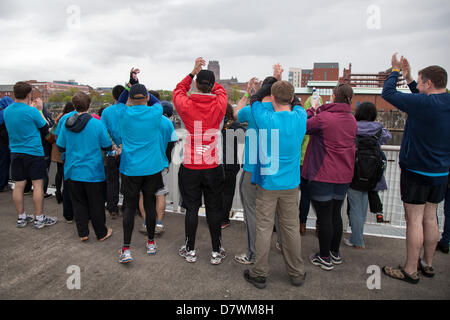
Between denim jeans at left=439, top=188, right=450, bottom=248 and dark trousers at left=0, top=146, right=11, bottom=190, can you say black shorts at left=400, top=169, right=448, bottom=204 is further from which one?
dark trousers at left=0, top=146, right=11, bottom=190

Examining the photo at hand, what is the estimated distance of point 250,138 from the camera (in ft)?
9.84

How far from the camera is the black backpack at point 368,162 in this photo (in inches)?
136

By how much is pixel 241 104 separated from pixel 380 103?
273 ft

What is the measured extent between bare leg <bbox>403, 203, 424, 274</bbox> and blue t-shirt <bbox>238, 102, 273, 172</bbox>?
1.69 meters

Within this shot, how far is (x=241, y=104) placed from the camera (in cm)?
326

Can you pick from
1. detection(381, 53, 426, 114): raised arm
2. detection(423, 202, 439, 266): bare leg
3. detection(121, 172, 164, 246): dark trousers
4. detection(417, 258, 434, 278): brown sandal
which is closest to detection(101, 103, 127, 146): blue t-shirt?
detection(121, 172, 164, 246): dark trousers

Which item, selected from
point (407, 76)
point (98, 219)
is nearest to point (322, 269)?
point (407, 76)

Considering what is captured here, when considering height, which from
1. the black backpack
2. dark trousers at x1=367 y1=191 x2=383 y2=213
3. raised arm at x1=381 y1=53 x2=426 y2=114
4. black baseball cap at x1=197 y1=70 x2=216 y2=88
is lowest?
dark trousers at x1=367 y1=191 x2=383 y2=213

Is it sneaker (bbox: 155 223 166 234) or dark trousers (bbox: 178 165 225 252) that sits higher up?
dark trousers (bbox: 178 165 225 252)

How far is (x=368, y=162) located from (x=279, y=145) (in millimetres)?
1457

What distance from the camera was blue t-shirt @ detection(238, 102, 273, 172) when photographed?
9.52ft

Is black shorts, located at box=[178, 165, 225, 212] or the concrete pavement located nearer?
the concrete pavement

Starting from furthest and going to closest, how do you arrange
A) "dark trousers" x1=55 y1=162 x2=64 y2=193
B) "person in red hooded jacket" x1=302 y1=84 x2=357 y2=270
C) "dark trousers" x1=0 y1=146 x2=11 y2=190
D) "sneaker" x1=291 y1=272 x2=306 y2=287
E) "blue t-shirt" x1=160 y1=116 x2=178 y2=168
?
"dark trousers" x1=0 y1=146 x2=11 y2=190 < "dark trousers" x1=55 y1=162 x2=64 y2=193 < "blue t-shirt" x1=160 y1=116 x2=178 y2=168 < "person in red hooded jacket" x1=302 y1=84 x2=357 y2=270 < "sneaker" x1=291 y1=272 x2=306 y2=287

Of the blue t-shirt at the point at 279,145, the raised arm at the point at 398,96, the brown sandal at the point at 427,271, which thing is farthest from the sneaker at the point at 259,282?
the raised arm at the point at 398,96
